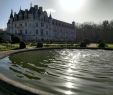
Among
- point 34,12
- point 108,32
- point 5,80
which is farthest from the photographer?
point 108,32

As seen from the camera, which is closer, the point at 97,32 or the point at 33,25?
the point at 33,25

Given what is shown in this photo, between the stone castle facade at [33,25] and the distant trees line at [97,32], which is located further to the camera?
the distant trees line at [97,32]

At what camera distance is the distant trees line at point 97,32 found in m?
108

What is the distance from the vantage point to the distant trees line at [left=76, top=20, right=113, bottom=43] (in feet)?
353

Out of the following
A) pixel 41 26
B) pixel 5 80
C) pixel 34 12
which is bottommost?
pixel 5 80

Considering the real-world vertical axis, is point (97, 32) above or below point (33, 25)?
below

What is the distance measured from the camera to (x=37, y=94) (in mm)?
6160

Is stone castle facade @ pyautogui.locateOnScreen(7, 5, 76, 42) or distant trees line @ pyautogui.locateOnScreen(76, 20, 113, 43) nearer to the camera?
stone castle facade @ pyautogui.locateOnScreen(7, 5, 76, 42)

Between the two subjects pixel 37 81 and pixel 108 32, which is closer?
pixel 37 81

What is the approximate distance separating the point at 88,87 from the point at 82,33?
372ft

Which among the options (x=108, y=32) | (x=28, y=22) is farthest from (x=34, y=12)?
(x=108, y=32)

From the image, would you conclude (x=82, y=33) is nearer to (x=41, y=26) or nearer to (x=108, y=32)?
(x=108, y=32)

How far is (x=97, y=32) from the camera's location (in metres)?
114

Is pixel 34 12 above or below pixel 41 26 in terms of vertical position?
above
